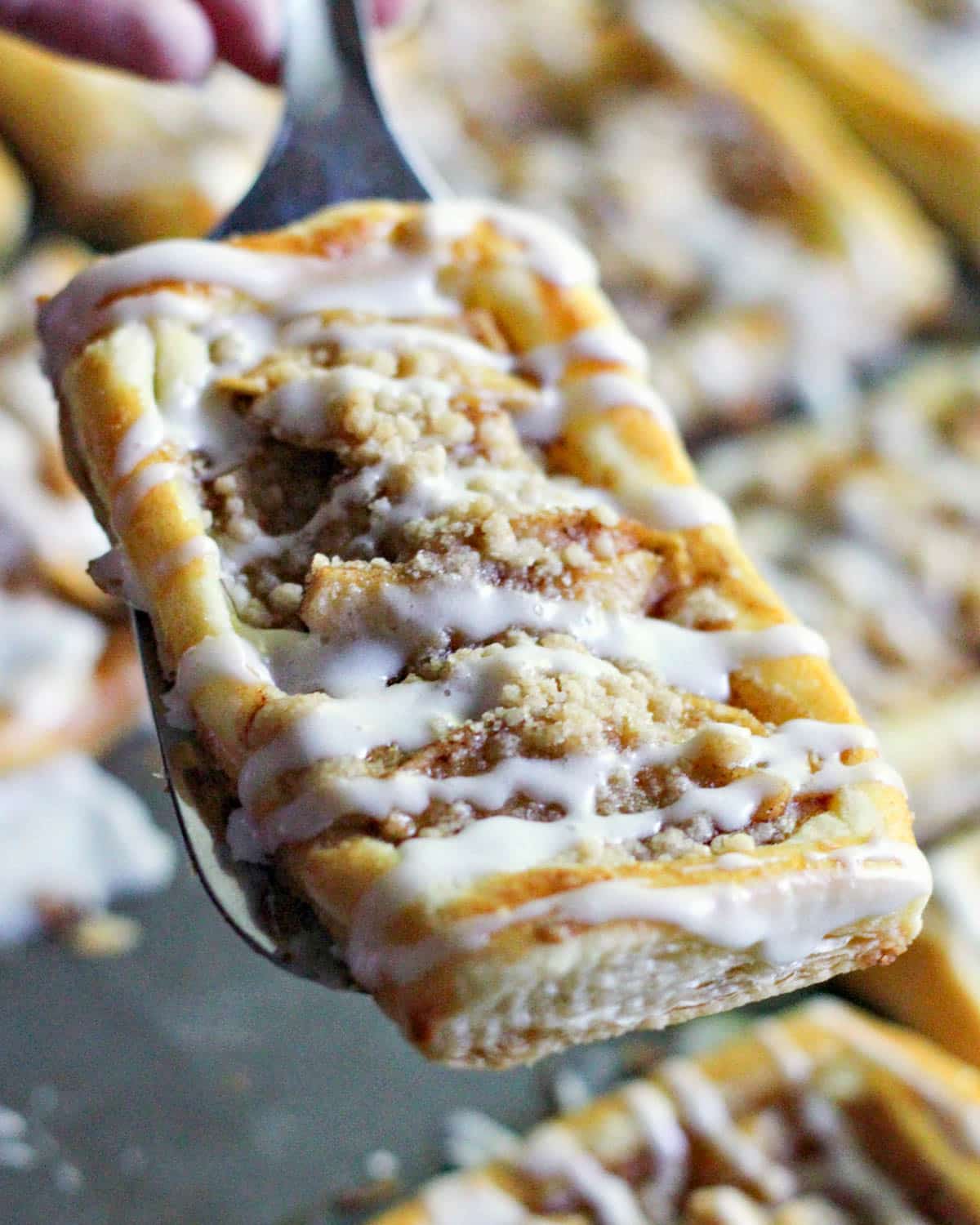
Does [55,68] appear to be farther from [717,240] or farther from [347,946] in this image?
[347,946]

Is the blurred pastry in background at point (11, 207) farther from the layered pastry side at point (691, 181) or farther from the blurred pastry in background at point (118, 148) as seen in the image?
the layered pastry side at point (691, 181)

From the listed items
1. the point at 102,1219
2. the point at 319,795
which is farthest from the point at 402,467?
the point at 102,1219

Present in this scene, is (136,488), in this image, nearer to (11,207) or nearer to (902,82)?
(11,207)

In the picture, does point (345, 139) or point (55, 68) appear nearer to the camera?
point (345, 139)

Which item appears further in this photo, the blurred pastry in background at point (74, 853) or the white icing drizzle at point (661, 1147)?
the blurred pastry in background at point (74, 853)

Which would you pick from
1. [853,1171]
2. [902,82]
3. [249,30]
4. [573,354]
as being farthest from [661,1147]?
[902,82]

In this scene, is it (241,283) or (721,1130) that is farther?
(721,1130)

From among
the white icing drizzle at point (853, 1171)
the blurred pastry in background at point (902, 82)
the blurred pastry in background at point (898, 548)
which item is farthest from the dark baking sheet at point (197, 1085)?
the blurred pastry in background at point (902, 82)
